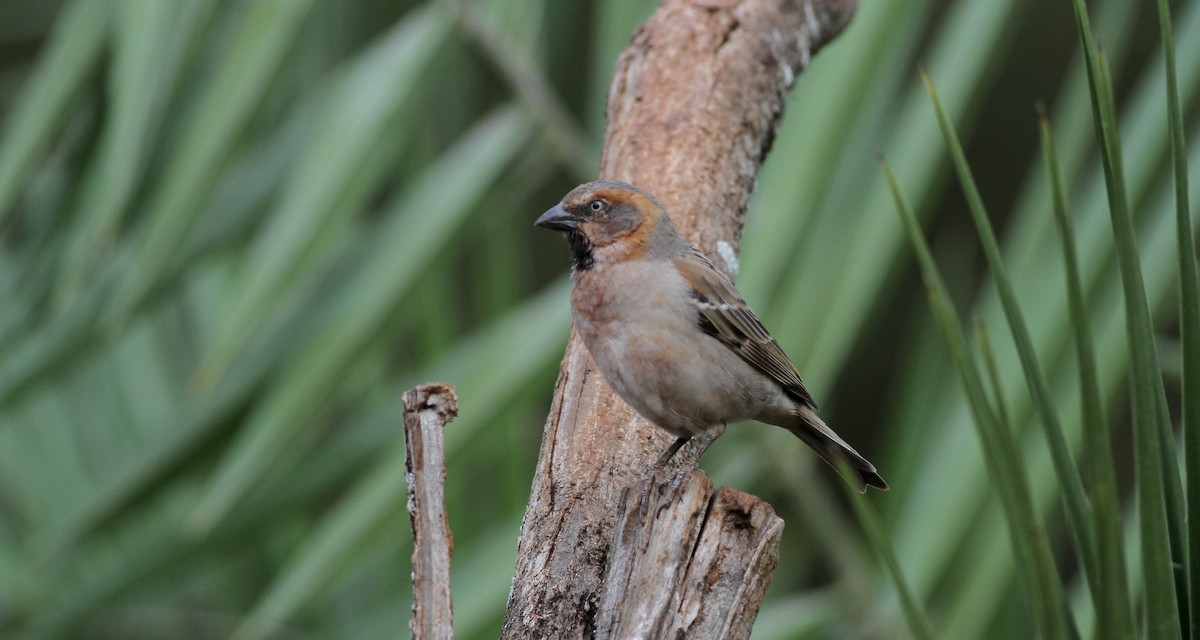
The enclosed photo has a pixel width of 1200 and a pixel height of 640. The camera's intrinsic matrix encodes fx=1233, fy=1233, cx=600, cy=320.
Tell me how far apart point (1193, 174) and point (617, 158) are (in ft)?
6.02

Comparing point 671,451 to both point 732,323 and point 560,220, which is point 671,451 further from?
point 560,220

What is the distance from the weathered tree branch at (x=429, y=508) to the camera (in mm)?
1845

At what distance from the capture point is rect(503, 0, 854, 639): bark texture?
1.93 metres

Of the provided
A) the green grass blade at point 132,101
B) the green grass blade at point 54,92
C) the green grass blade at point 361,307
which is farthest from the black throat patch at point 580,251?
the green grass blade at point 54,92

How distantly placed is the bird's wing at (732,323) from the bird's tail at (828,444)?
0.04m

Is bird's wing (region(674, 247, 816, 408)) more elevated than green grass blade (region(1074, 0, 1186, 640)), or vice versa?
bird's wing (region(674, 247, 816, 408))

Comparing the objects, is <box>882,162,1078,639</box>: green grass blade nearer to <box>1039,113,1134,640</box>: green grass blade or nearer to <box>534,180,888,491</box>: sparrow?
<box>1039,113,1134,640</box>: green grass blade

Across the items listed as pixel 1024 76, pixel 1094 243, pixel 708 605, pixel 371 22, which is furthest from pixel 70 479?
pixel 1024 76

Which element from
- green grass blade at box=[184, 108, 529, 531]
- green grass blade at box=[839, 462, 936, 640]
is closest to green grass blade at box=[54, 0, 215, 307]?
green grass blade at box=[184, 108, 529, 531]

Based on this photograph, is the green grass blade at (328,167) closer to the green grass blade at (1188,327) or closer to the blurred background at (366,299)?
the blurred background at (366,299)

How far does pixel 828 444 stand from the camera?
3428 millimetres

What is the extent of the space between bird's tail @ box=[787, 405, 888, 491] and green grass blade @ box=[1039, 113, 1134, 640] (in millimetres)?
2018

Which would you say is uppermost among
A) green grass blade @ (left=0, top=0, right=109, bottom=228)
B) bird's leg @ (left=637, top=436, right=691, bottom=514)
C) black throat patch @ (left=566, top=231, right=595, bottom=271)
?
green grass blade @ (left=0, top=0, right=109, bottom=228)

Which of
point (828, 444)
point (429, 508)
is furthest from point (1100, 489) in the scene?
point (828, 444)
